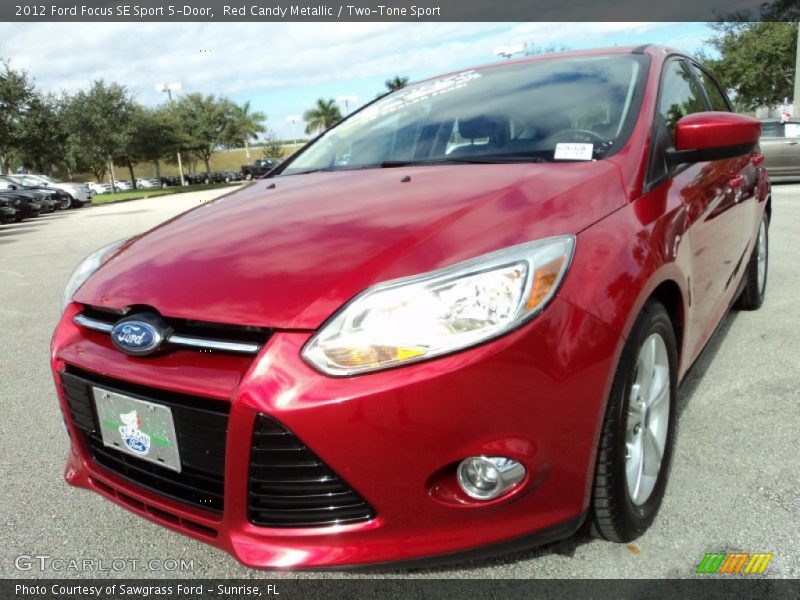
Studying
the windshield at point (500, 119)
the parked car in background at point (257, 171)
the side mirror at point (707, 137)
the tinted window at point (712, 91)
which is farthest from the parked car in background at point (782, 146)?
the side mirror at point (707, 137)

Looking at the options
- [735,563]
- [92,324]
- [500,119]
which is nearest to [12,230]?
[92,324]

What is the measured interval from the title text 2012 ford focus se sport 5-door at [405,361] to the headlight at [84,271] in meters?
0.06

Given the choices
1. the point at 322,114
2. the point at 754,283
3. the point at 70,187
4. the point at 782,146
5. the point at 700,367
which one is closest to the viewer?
the point at 700,367

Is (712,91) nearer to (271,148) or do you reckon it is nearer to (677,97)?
(677,97)

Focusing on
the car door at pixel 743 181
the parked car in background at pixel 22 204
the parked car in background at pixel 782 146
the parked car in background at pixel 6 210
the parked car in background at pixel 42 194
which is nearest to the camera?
the car door at pixel 743 181

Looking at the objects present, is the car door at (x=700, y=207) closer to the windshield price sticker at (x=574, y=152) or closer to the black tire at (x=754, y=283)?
the windshield price sticker at (x=574, y=152)

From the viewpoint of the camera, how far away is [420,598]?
1.81 m

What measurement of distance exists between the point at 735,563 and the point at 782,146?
502 inches

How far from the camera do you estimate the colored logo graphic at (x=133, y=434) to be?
1727 mm

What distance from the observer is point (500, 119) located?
2516mm

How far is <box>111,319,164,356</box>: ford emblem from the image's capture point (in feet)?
5.42

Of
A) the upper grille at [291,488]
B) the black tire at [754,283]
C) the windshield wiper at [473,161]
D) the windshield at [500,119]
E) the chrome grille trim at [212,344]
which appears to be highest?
the windshield at [500,119]

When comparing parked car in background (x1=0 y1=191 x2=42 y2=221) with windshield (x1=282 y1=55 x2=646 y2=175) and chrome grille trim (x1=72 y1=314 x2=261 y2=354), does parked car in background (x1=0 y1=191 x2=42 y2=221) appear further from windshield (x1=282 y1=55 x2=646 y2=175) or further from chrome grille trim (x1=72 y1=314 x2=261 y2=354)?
chrome grille trim (x1=72 y1=314 x2=261 y2=354)

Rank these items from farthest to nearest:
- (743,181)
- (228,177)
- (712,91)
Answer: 1. (228,177)
2. (712,91)
3. (743,181)
